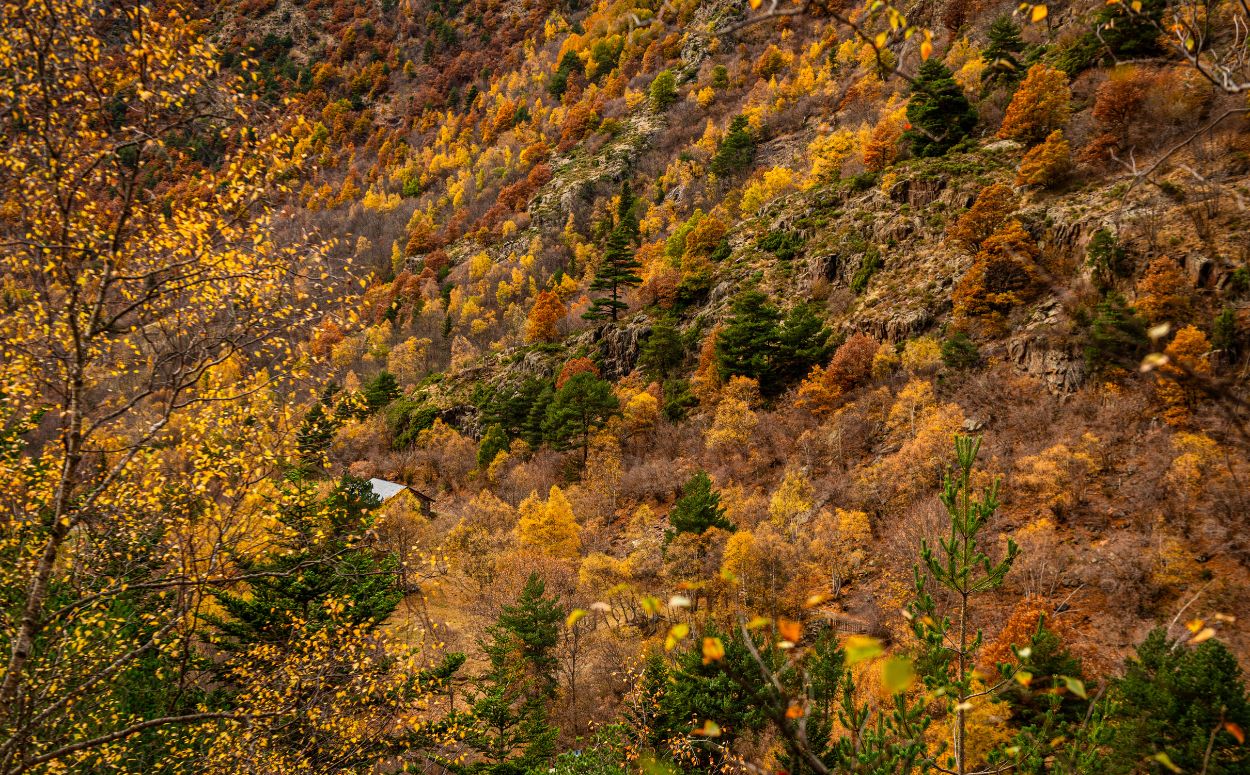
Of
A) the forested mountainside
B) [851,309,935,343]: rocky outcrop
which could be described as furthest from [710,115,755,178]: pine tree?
[851,309,935,343]: rocky outcrop

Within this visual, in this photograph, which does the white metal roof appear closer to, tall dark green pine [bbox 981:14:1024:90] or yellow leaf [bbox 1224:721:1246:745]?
yellow leaf [bbox 1224:721:1246:745]

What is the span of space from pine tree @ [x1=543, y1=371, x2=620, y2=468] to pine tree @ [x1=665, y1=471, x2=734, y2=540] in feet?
52.2

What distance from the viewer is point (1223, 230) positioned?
2302 cm

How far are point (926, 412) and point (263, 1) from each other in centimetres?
21567

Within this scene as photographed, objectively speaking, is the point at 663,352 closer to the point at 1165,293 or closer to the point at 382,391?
the point at 1165,293

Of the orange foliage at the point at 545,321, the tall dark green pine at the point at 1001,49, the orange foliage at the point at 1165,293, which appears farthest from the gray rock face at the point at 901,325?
the orange foliage at the point at 545,321

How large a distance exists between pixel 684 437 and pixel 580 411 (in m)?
7.35

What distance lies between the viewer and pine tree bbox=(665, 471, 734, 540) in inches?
920

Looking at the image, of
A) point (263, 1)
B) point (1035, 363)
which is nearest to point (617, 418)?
point (1035, 363)

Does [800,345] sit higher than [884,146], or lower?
lower

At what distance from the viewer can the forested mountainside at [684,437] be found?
4.78 metres

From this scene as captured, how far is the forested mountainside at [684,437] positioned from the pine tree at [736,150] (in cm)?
36

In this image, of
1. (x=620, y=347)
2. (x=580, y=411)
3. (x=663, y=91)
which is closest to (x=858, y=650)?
(x=580, y=411)

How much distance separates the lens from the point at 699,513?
23.4 m
